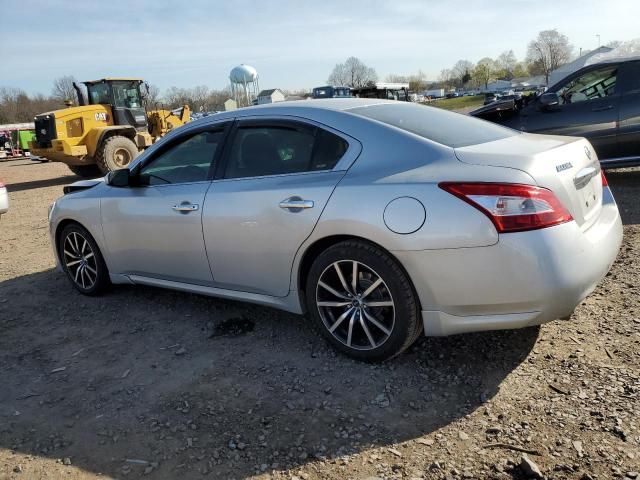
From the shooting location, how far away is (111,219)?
4379mm

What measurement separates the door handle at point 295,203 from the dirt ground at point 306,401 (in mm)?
958

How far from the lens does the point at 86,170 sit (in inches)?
650

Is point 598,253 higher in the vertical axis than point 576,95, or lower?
lower

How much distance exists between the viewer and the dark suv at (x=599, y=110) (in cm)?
712

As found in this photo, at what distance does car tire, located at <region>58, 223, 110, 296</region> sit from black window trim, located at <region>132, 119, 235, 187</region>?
93 centimetres

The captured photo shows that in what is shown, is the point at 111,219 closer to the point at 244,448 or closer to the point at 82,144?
the point at 244,448

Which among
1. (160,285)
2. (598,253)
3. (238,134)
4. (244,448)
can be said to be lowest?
(244,448)

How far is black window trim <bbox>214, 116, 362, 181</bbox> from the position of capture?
314cm

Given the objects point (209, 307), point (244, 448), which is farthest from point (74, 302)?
point (244, 448)

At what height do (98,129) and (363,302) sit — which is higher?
(98,129)

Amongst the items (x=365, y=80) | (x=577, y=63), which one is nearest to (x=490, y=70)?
(x=365, y=80)

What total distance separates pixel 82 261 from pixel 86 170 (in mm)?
12963

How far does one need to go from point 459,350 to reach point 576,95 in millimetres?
5854

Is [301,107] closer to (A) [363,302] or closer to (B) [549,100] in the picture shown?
(A) [363,302]
